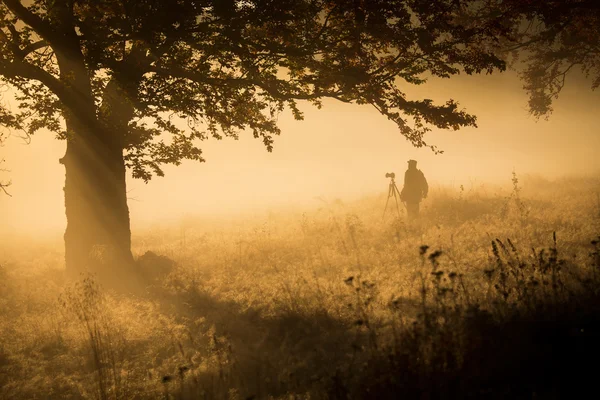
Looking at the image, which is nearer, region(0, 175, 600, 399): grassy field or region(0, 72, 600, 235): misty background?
region(0, 175, 600, 399): grassy field

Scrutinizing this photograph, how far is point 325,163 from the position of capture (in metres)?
79.9

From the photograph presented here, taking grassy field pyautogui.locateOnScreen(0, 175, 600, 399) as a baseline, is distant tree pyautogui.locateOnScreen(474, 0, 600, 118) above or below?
above

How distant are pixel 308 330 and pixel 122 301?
5.26 metres

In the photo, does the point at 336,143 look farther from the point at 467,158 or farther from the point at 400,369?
the point at 400,369

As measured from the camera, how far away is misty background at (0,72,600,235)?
42.8 metres

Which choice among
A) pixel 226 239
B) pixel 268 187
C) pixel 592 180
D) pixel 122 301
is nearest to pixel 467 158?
pixel 268 187

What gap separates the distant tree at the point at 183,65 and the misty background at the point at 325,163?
25.3 m

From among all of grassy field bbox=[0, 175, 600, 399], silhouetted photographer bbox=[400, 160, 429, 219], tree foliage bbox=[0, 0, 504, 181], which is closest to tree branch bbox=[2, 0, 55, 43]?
tree foliage bbox=[0, 0, 504, 181]

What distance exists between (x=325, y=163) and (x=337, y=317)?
246 ft

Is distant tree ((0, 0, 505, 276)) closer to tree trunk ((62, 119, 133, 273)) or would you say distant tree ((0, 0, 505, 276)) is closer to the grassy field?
tree trunk ((62, 119, 133, 273))

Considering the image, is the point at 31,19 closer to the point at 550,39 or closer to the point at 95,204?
the point at 95,204

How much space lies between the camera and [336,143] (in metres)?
→ 109

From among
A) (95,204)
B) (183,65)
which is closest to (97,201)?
(95,204)

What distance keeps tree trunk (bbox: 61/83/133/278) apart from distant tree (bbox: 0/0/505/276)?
0.10ft
